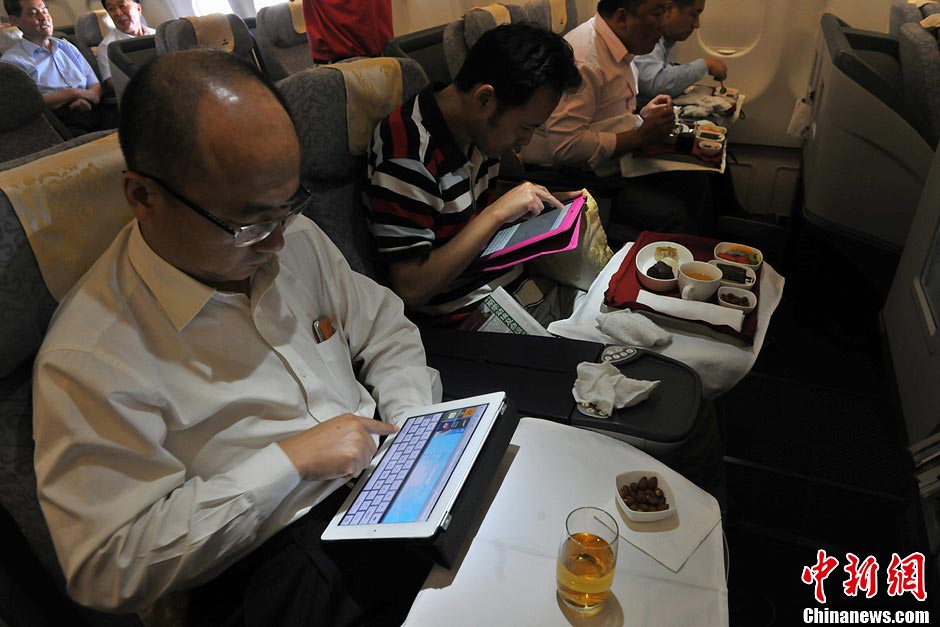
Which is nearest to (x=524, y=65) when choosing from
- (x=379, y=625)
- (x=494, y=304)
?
(x=494, y=304)

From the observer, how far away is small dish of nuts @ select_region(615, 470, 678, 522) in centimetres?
85

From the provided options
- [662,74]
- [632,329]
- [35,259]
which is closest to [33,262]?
[35,259]

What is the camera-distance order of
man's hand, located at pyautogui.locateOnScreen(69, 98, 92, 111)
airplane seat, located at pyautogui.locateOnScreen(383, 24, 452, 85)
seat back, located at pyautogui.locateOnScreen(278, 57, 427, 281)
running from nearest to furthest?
seat back, located at pyautogui.locateOnScreen(278, 57, 427, 281)
airplane seat, located at pyautogui.locateOnScreen(383, 24, 452, 85)
man's hand, located at pyautogui.locateOnScreen(69, 98, 92, 111)

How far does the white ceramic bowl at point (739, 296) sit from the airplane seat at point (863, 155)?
46.6 inches

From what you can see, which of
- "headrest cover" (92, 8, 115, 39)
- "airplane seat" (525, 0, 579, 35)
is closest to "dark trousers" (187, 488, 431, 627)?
"airplane seat" (525, 0, 579, 35)

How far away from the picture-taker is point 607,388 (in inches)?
42.1

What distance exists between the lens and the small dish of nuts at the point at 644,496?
848mm

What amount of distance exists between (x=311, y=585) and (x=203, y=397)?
34 cm

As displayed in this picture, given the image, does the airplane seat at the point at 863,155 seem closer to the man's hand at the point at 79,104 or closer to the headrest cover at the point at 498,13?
the headrest cover at the point at 498,13

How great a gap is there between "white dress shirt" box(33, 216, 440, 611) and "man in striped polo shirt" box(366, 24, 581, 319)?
0.97ft

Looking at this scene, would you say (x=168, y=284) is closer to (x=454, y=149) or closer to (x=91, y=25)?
(x=454, y=149)

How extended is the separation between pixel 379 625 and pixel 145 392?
0.51m

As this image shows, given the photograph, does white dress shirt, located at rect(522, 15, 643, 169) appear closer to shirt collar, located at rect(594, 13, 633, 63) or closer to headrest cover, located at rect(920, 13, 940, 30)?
shirt collar, located at rect(594, 13, 633, 63)

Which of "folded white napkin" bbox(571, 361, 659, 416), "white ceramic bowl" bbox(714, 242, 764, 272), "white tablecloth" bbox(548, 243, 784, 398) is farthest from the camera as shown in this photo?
"white ceramic bowl" bbox(714, 242, 764, 272)
